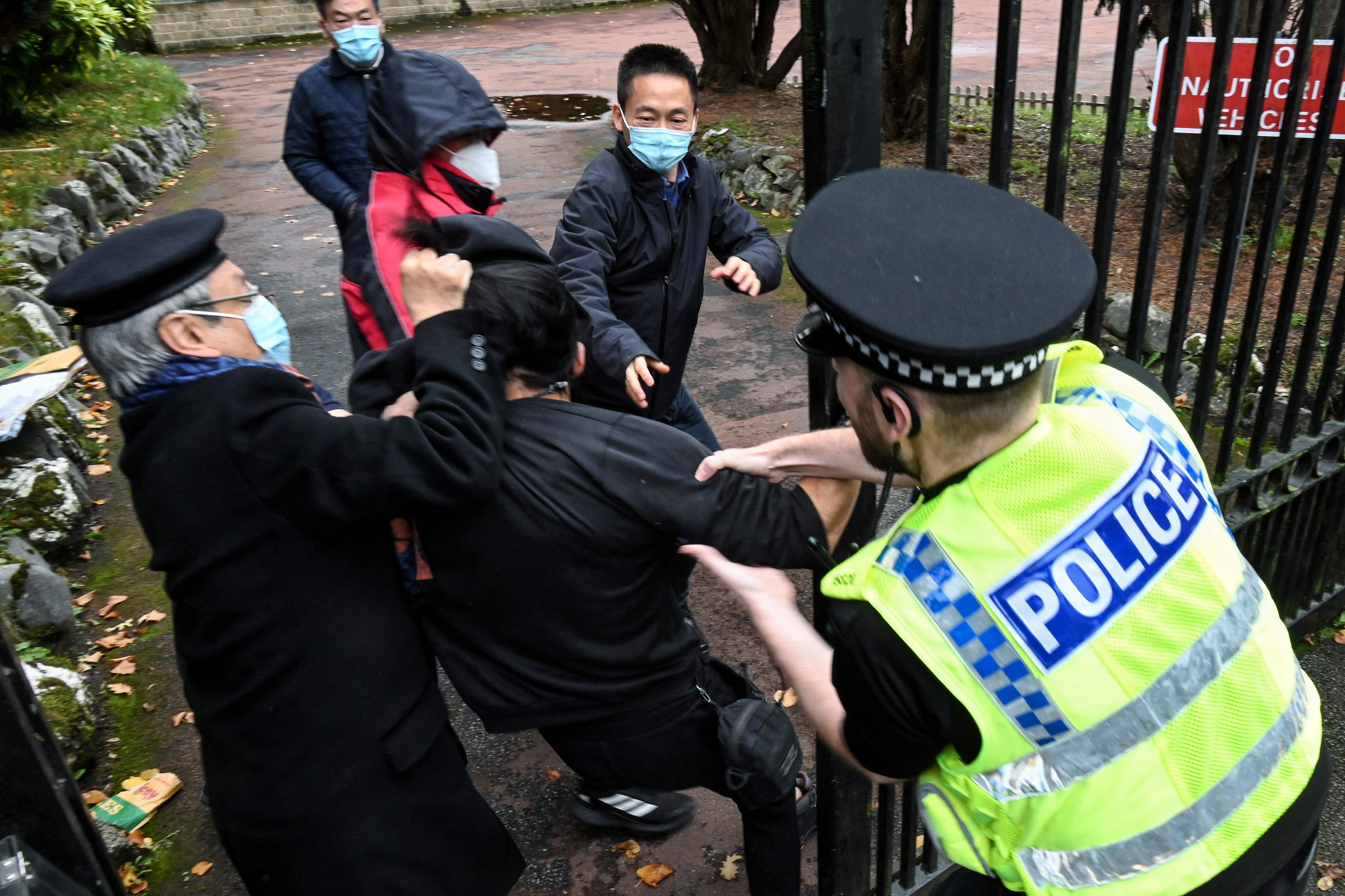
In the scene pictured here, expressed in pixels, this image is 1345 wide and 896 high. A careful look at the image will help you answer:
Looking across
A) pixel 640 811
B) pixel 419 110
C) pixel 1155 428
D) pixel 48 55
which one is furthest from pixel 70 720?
pixel 48 55

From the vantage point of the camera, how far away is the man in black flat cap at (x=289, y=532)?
5.63ft

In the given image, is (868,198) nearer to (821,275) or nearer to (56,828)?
(821,275)

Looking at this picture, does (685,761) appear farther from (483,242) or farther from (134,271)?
(134,271)

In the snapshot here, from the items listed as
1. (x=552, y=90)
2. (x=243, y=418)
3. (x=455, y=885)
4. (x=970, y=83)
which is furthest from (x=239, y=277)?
(x=552, y=90)

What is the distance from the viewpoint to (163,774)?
3.35m

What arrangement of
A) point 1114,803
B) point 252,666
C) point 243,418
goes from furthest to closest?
point 252,666 → point 243,418 → point 1114,803

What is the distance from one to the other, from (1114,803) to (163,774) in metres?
3.20

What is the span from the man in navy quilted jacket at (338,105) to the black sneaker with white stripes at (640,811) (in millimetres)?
2847

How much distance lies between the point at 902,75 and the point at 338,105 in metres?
6.74

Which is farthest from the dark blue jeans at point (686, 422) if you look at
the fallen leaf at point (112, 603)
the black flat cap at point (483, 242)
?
the fallen leaf at point (112, 603)

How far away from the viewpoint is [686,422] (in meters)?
3.81

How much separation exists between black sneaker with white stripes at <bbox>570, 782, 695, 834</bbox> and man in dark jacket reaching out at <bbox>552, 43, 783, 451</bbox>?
1252mm

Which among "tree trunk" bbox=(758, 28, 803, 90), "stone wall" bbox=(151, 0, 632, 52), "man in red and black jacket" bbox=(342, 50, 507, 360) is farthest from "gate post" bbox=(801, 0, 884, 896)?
A: "stone wall" bbox=(151, 0, 632, 52)

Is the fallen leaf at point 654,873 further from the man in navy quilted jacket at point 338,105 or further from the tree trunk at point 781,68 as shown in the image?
the tree trunk at point 781,68
